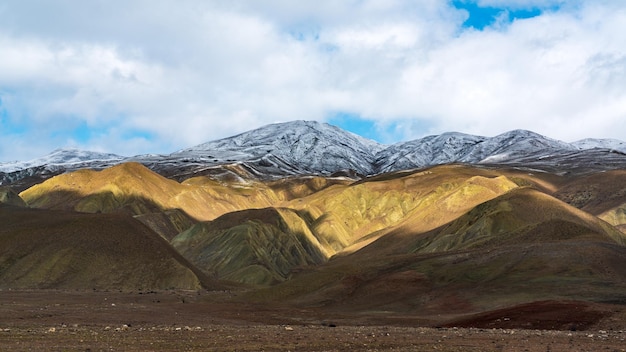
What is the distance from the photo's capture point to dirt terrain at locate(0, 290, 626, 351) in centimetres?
2678

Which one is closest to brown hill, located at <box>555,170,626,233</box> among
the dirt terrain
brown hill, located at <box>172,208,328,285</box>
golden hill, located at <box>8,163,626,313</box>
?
golden hill, located at <box>8,163,626,313</box>

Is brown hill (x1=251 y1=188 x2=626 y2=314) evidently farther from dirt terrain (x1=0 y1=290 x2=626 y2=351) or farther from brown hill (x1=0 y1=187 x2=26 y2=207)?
brown hill (x1=0 y1=187 x2=26 y2=207)

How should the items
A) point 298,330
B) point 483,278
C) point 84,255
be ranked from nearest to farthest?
point 298,330
point 483,278
point 84,255

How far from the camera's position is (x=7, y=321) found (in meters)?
39.1

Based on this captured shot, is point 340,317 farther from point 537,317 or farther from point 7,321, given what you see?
point 7,321

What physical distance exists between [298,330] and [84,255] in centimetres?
6341

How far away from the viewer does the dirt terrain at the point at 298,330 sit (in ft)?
87.9

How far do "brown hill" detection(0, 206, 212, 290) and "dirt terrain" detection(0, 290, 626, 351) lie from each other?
82.0 feet

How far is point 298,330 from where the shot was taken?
3697 cm

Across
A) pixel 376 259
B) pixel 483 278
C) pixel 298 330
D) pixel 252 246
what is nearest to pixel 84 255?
pixel 376 259

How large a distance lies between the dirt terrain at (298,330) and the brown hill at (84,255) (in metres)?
25.0

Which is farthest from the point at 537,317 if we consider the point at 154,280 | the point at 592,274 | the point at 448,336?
the point at 154,280

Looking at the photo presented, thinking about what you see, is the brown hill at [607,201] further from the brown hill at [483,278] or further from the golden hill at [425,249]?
the brown hill at [483,278]

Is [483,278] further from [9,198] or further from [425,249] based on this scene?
[9,198]
